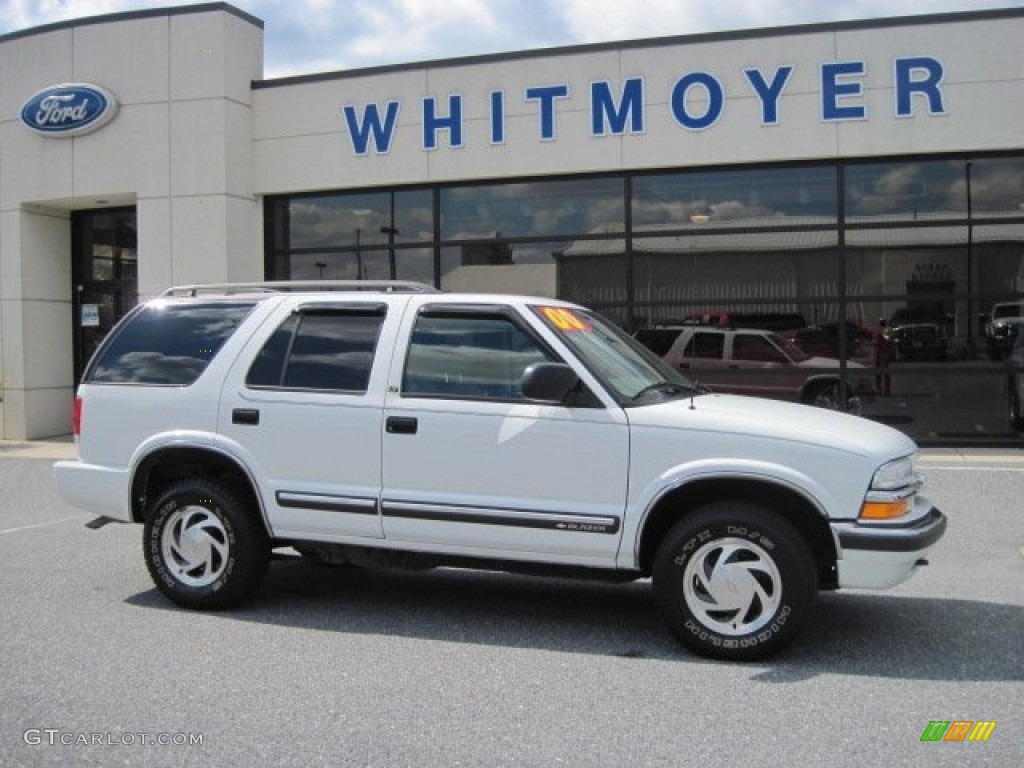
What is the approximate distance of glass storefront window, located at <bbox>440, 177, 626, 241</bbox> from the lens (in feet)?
46.5

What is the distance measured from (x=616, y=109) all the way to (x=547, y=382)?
31.0 feet

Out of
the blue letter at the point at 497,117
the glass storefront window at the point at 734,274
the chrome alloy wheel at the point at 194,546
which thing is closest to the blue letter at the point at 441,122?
the blue letter at the point at 497,117

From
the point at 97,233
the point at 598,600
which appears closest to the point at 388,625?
the point at 598,600

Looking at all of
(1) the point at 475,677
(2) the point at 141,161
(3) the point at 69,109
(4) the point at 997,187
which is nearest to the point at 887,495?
(1) the point at 475,677

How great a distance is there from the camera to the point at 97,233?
1683 centimetres

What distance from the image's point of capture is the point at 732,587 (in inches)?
193

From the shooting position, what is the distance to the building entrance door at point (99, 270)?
1672cm

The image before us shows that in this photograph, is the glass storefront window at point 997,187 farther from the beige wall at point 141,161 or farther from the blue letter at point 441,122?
the beige wall at point 141,161

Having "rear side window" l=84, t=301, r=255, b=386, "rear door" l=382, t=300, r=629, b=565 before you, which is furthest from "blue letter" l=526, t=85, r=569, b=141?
"rear door" l=382, t=300, r=629, b=565

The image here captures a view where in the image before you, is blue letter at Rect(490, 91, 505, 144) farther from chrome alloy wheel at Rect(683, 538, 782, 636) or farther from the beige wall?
chrome alloy wheel at Rect(683, 538, 782, 636)

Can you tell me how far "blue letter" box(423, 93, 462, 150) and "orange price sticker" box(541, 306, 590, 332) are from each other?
900 centimetres

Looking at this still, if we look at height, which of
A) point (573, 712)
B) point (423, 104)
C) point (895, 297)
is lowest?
point (573, 712)

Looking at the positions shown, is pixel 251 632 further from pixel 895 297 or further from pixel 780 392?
pixel 895 297

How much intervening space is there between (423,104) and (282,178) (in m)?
2.48
